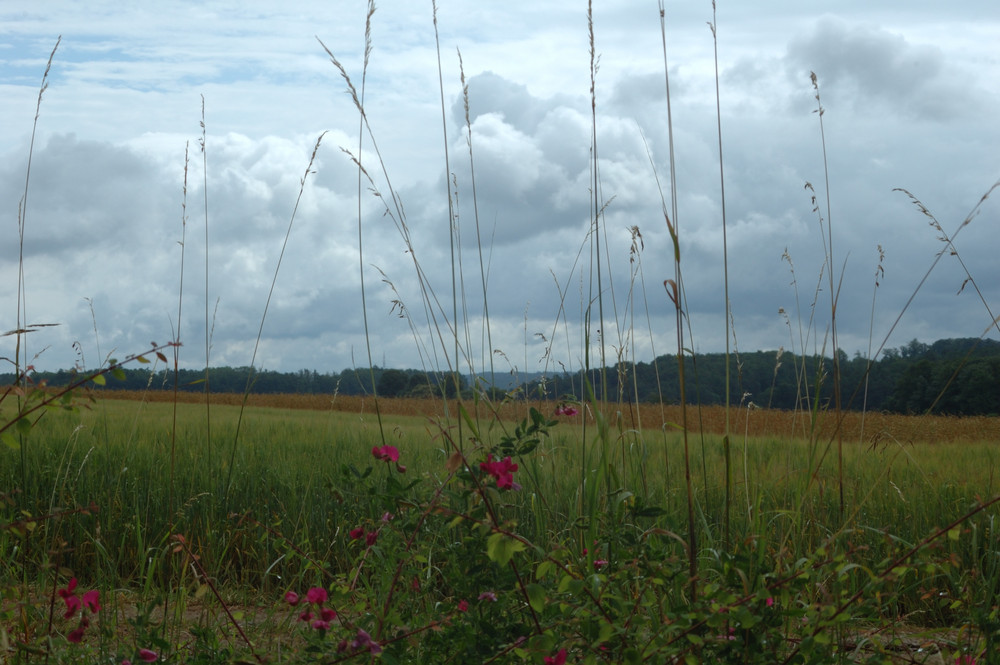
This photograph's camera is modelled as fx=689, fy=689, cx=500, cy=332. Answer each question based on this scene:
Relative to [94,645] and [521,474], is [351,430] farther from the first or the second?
[94,645]

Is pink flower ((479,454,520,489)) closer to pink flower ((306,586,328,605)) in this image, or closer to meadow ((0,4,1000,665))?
meadow ((0,4,1000,665))

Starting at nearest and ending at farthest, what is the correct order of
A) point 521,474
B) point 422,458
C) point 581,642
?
point 581,642
point 521,474
point 422,458

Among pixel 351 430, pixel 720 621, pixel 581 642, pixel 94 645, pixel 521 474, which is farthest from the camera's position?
pixel 351 430

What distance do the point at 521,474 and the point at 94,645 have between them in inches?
50.3

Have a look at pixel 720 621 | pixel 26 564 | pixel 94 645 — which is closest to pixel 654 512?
pixel 720 621

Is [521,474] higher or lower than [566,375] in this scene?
lower

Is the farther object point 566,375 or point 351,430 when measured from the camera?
point 351,430

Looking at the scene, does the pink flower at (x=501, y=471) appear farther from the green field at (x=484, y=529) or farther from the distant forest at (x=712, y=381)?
the distant forest at (x=712, y=381)

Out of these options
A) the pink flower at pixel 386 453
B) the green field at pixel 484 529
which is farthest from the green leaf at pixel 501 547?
the pink flower at pixel 386 453

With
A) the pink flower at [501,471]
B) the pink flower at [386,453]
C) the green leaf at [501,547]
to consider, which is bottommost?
the green leaf at [501,547]

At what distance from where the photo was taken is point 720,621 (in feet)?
3.43

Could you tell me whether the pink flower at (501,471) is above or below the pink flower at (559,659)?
above

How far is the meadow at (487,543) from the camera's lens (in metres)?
1.17

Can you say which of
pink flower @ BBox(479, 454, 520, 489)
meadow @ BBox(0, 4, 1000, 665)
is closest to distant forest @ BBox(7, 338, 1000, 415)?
meadow @ BBox(0, 4, 1000, 665)
